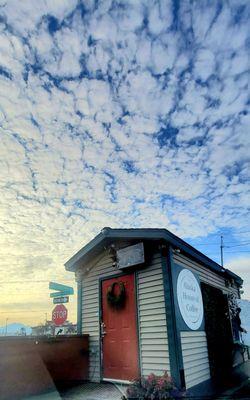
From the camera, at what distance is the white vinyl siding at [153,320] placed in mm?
6742

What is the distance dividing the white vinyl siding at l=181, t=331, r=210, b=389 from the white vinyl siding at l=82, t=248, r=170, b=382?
0.55m

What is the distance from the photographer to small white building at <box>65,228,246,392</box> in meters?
6.88

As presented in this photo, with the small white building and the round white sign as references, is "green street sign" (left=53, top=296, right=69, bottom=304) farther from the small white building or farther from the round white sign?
the round white sign

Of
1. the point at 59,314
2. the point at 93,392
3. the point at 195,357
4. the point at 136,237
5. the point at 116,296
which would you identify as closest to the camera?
the point at 93,392

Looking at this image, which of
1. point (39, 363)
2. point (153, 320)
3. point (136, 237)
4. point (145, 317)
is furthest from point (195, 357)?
point (39, 363)

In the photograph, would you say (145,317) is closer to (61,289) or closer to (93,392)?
(93,392)

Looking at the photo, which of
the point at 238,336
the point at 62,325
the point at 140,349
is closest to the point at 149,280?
the point at 140,349

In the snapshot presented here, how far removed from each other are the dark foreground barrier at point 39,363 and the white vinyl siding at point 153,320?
211cm

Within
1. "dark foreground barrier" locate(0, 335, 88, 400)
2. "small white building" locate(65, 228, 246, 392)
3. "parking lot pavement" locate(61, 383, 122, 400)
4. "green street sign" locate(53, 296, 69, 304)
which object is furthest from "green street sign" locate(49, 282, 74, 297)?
"parking lot pavement" locate(61, 383, 122, 400)

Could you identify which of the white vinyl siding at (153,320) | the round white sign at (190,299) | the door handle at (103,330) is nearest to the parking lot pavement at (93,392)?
the white vinyl siding at (153,320)

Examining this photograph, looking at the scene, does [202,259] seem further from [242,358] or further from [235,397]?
[242,358]

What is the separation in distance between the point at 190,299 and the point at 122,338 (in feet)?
6.68

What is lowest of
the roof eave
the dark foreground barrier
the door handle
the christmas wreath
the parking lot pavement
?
the parking lot pavement

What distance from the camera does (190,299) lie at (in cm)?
783
